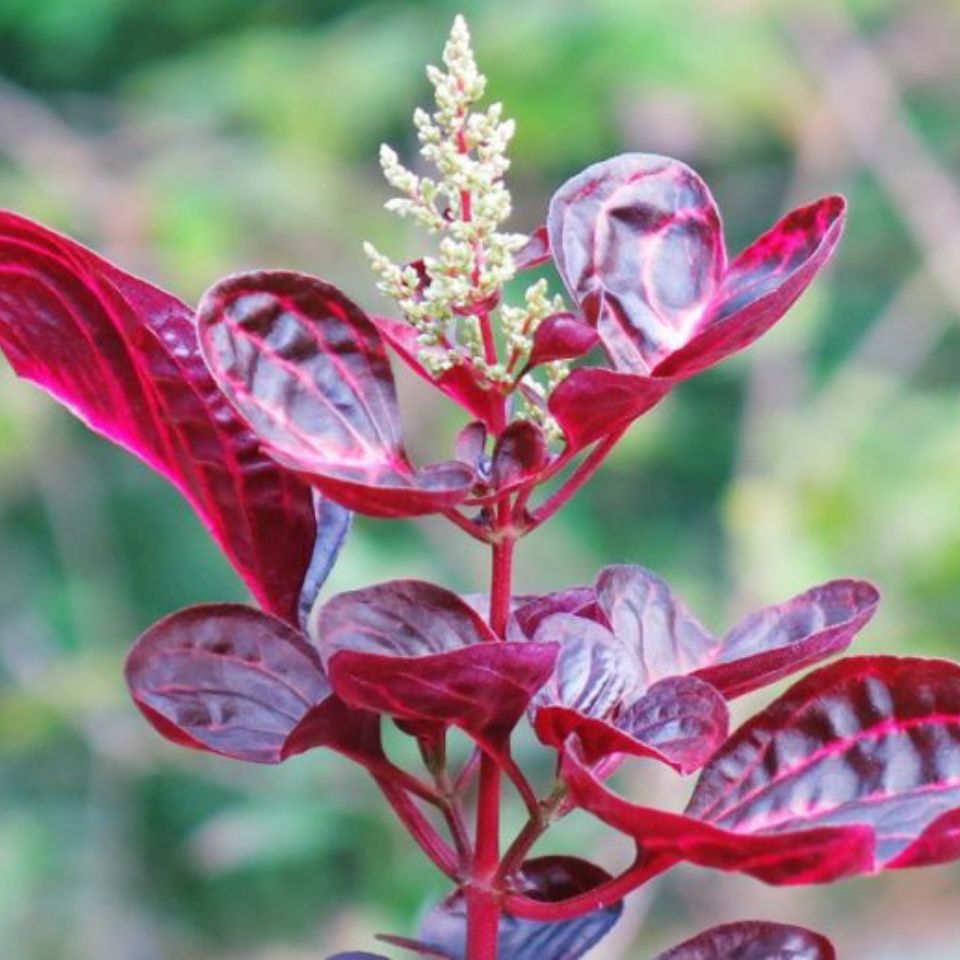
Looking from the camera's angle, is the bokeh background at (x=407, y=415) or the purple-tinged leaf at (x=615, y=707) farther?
the bokeh background at (x=407, y=415)

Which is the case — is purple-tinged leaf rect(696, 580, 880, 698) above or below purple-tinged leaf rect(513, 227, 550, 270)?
below

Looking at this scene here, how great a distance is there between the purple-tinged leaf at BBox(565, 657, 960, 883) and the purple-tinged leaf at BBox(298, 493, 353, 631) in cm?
11

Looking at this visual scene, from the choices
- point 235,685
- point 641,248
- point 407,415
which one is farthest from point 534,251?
point 407,415

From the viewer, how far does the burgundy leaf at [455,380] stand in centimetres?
46

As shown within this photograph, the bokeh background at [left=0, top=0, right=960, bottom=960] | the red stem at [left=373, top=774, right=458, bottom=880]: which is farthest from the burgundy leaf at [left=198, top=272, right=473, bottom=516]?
the bokeh background at [left=0, top=0, right=960, bottom=960]

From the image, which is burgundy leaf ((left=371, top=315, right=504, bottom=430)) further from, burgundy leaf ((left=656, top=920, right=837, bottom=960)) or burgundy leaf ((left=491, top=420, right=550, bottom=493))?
burgundy leaf ((left=656, top=920, right=837, bottom=960))

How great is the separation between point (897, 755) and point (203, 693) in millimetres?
187

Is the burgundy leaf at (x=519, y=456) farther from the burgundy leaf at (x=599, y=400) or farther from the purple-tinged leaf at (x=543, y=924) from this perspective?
the purple-tinged leaf at (x=543, y=924)

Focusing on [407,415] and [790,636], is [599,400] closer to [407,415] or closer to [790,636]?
[790,636]

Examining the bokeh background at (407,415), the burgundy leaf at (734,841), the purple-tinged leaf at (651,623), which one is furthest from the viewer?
the bokeh background at (407,415)

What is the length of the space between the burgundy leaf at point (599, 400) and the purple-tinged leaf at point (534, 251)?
0.17 feet

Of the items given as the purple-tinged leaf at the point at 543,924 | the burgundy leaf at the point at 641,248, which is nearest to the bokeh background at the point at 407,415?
the purple-tinged leaf at the point at 543,924

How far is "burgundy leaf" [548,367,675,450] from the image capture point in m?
0.43

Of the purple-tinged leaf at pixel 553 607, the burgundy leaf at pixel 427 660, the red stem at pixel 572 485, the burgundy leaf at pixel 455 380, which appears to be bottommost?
the burgundy leaf at pixel 427 660
